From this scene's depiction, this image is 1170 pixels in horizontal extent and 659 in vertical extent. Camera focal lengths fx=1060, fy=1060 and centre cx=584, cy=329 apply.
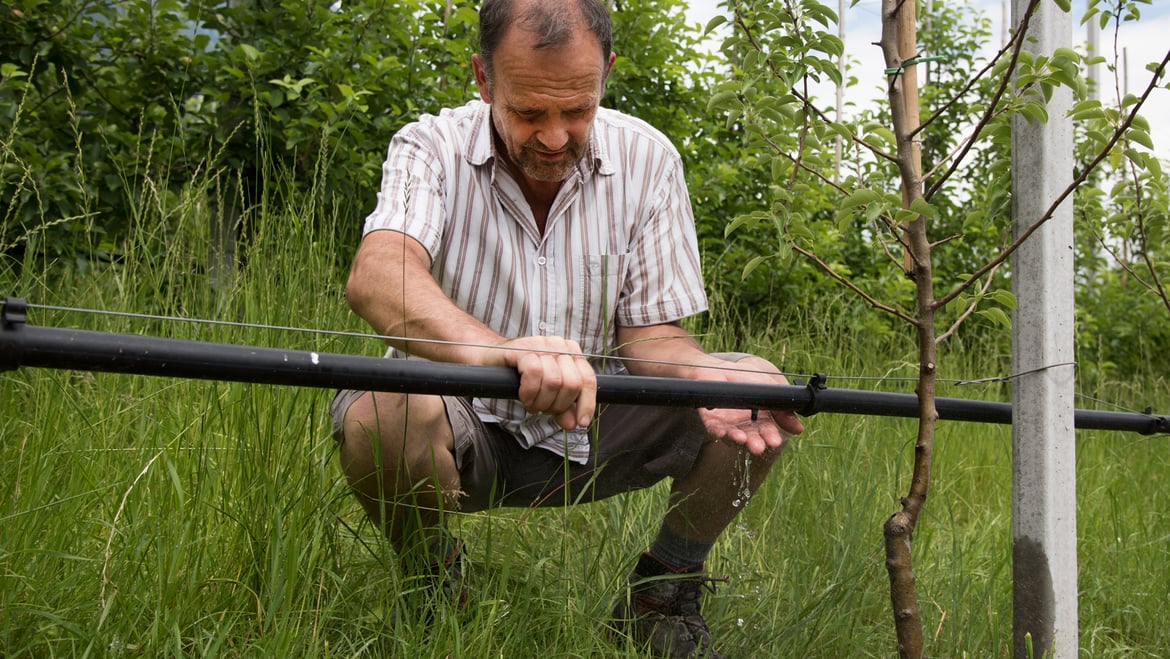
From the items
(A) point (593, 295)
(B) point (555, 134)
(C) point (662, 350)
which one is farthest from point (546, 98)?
(C) point (662, 350)

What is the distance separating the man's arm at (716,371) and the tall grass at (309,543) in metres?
0.38

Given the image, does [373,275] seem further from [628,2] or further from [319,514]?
[628,2]

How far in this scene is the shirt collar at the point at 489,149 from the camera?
2467 mm

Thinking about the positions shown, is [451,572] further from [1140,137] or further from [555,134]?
[1140,137]

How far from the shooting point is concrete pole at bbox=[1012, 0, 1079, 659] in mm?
1841

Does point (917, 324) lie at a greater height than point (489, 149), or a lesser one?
lesser

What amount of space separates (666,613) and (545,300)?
76 cm

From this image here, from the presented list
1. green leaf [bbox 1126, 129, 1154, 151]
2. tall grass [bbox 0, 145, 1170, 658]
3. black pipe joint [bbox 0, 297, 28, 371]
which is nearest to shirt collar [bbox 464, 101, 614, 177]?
tall grass [bbox 0, 145, 1170, 658]

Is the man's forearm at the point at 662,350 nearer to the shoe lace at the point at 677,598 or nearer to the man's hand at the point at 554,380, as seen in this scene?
the shoe lace at the point at 677,598

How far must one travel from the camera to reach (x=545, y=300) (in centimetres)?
249

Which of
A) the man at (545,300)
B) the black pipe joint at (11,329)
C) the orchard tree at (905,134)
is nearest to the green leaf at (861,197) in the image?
the orchard tree at (905,134)

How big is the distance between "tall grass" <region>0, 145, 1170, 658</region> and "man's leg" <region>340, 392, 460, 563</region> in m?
0.07

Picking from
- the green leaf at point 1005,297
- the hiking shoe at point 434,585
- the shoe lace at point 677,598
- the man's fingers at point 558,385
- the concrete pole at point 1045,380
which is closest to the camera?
the man's fingers at point 558,385

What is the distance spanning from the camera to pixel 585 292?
251 cm
